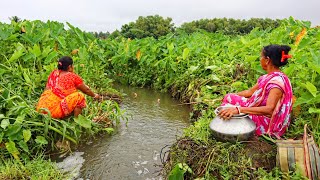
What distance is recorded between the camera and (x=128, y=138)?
4.23 meters

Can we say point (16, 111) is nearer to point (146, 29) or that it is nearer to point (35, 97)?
point (35, 97)

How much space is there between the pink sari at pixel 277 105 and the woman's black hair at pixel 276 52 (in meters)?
0.11

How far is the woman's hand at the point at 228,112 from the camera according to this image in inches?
110

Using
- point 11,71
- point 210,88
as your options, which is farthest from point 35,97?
point 210,88

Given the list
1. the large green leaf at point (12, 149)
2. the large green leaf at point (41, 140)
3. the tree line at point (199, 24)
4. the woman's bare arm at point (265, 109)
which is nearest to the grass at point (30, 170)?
the large green leaf at point (12, 149)

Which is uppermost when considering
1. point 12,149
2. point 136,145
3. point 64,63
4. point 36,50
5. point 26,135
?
point 36,50

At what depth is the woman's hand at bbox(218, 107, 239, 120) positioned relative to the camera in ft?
9.16

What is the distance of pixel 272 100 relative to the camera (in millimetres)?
2744

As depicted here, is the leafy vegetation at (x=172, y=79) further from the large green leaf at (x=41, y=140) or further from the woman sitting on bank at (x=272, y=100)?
the woman sitting on bank at (x=272, y=100)

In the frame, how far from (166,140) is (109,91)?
2518 mm

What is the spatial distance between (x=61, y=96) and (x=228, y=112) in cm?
215

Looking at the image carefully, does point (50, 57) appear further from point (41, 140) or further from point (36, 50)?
point (41, 140)

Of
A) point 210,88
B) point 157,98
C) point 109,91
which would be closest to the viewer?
point 210,88

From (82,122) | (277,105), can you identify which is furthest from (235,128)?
(82,122)
